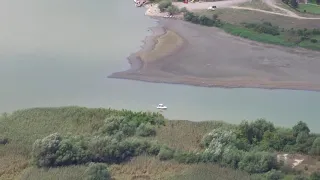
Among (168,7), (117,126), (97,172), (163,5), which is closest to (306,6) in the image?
(168,7)

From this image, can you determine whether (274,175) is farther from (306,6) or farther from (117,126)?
(306,6)

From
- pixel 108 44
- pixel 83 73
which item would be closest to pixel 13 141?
pixel 83 73

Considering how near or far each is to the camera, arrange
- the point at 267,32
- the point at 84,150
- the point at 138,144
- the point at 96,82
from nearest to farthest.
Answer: the point at 84,150
the point at 138,144
the point at 96,82
the point at 267,32

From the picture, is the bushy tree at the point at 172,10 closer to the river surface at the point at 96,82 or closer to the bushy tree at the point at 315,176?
the river surface at the point at 96,82

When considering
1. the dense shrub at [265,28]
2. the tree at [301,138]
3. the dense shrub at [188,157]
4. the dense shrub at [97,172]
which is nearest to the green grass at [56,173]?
the dense shrub at [97,172]

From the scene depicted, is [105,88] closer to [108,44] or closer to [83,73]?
[83,73]

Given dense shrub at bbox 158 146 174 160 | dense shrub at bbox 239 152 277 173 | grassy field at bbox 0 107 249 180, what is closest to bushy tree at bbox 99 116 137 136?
grassy field at bbox 0 107 249 180
